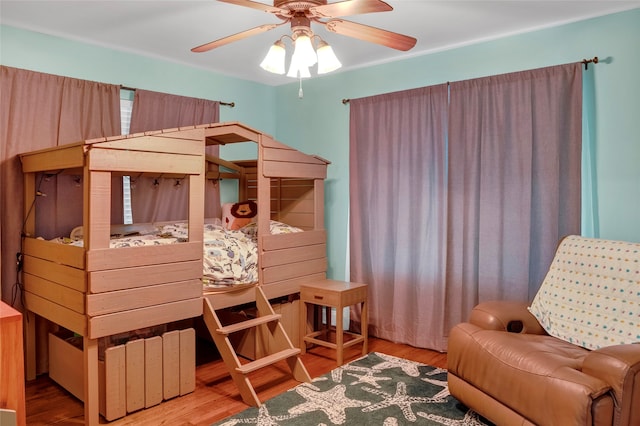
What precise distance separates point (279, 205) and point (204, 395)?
6.26ft

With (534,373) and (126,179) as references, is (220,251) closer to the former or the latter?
(126,179)

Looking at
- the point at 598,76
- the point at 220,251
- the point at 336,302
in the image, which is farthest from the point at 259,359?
the point at 598,76

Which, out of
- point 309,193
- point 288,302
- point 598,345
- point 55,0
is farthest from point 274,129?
point 598,345

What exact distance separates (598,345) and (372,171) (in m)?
2.16

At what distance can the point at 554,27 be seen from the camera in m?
3.13

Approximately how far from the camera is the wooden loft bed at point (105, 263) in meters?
2.45

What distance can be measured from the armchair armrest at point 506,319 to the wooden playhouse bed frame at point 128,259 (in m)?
1.51

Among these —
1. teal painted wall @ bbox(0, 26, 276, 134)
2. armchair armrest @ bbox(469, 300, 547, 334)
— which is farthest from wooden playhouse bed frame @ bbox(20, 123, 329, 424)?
armchair armrest @ bbox(469, 300, 547, 334)

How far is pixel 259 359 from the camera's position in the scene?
3.16 m

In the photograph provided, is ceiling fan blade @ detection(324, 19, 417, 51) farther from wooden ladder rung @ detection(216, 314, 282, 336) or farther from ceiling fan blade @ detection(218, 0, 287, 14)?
wooden ladder rung @ detection(216, 314, 282, 336)

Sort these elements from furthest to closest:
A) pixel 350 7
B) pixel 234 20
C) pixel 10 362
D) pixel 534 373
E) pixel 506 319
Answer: pixel 234 20, pixel 506 319, pixel 534 373, pixel 350 7, pixel 10 362

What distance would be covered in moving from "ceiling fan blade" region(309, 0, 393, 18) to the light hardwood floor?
2.19 meters

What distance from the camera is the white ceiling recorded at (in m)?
2.79

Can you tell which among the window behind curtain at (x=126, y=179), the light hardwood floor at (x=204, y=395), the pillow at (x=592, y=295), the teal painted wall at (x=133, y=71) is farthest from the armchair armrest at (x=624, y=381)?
the teal painted wall at (x=133, y=71)
